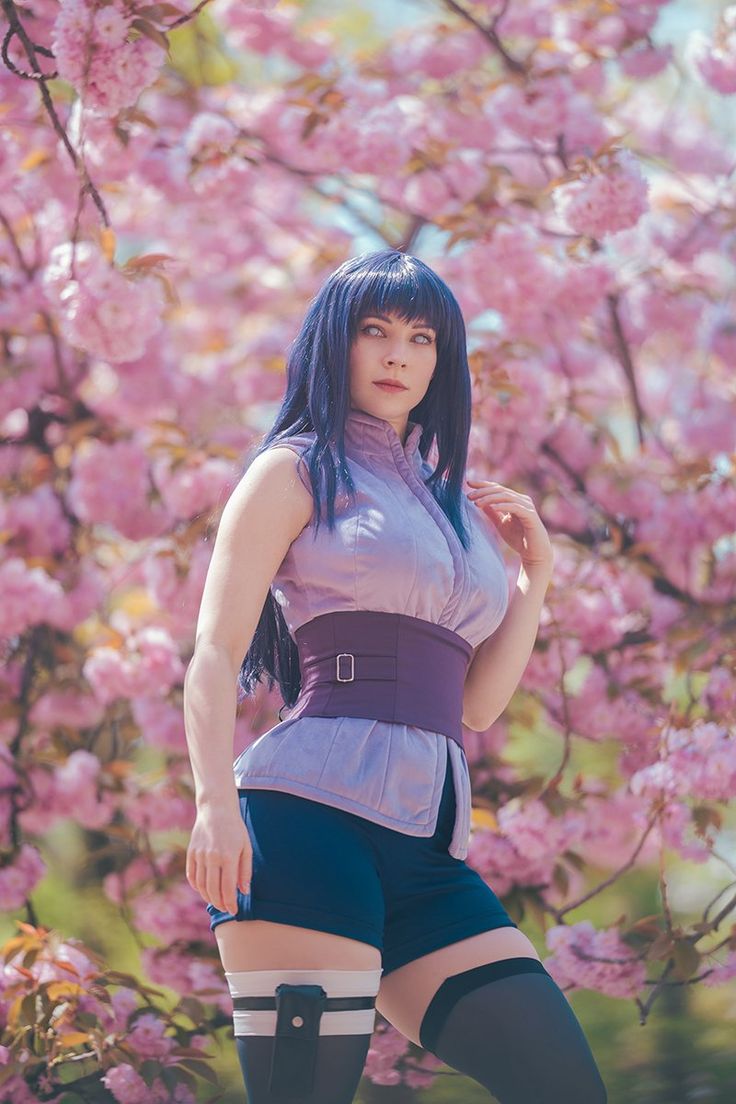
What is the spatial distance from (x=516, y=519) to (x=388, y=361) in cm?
35

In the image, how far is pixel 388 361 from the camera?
1909 mm

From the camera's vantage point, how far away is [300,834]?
1.72 metres

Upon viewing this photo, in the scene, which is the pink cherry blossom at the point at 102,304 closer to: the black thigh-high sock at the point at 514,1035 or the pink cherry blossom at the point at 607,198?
the pink cherry blossom at the point at 607,198

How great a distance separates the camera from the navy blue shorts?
168 centimetres

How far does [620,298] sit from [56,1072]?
2.93 m

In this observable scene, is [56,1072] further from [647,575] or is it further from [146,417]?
[146,417]

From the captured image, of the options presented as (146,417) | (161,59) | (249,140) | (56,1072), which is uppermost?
(161,59)

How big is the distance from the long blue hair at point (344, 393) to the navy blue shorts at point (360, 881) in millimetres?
288

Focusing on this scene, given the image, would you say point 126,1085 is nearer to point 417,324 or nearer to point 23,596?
point 23,596

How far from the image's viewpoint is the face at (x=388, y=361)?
1.92 meters

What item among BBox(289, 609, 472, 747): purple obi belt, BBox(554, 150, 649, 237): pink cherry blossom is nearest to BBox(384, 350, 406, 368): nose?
BBox(289, 609, 472, 747): purple obi belt

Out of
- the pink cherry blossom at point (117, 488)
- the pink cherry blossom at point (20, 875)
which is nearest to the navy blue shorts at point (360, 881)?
the pink cherry blossom at point (20, 875)

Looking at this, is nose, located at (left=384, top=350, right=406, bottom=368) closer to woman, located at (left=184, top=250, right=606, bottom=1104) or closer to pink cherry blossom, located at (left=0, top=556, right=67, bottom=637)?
woman, located at (left=184, top=250, right=606, bottom=1104)

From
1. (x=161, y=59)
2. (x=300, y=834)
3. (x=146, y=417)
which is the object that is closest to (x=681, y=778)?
(x=300, y=834)
